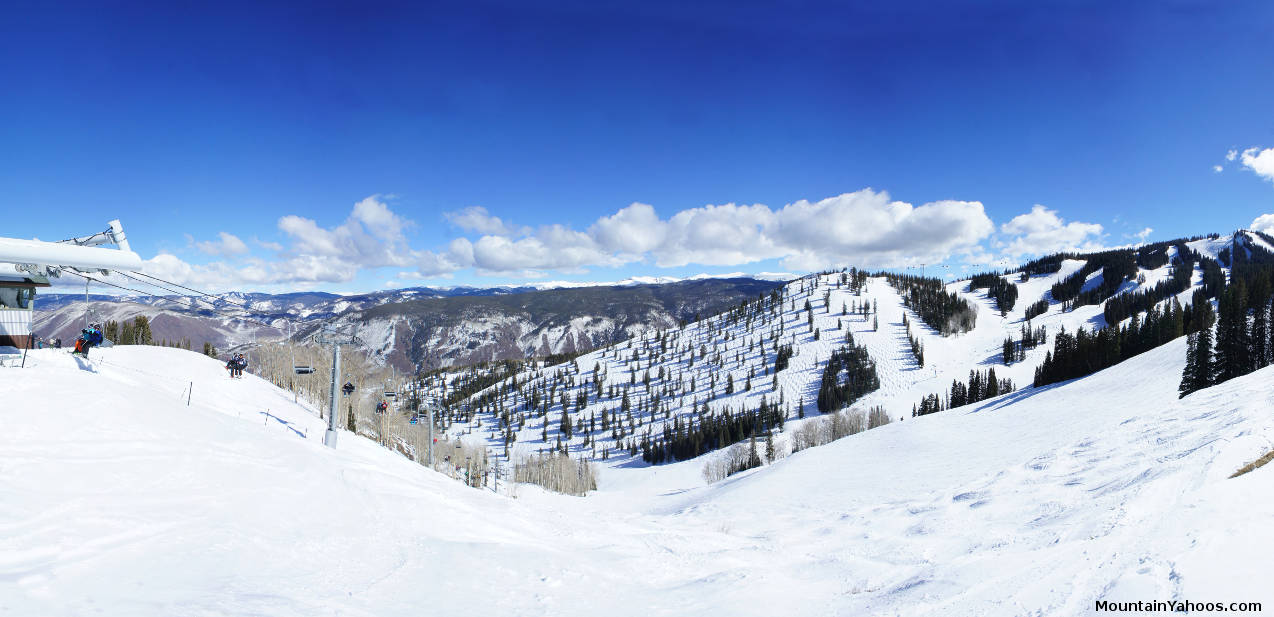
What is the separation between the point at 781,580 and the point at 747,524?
51.6ft

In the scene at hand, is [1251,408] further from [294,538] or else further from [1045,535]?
[294,538]

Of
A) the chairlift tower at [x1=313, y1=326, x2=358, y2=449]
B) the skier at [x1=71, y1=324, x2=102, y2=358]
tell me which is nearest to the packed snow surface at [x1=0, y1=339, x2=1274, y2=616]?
the chairlift tower at [x1=313, y1=326, x2=358, y2=449]

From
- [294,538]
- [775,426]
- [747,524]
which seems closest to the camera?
[294,538]

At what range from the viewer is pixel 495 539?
41.7 feet

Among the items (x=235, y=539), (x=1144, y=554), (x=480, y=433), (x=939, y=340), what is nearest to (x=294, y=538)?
(x=235, y=539)

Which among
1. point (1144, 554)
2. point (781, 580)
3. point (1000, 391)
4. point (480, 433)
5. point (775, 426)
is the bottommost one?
point (480, 433)

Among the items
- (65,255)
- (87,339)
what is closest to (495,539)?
(65,255)

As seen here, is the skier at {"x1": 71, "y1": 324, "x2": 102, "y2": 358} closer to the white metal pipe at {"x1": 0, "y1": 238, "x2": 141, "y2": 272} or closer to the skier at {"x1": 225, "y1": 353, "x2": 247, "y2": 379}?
the skier at {"x1": 225, "y1": 353, "x2": 247, "y2": 379}

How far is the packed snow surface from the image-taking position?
787 cm

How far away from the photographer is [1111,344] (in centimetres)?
9344

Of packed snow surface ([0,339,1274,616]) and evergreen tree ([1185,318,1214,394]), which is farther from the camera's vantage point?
evergreen tree ([1185,318,1214,394])

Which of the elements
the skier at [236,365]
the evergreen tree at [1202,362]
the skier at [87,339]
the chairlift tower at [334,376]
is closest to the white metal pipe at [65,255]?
the chairlift tower at [334,376]

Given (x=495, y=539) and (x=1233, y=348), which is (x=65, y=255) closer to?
(x=495, y=539)

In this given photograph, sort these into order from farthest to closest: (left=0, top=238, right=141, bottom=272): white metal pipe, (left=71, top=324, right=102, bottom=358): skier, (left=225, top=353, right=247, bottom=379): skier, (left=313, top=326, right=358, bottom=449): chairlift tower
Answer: (left=225, top=353, right=247, bottom=379): skier → (left=71, top=324, right=102, bottom=358): skier → (left=313, top=326, right=358, bottom=449): chairlift tower → (left=0, top=238, right=141, bottom=272): white metal pipe
